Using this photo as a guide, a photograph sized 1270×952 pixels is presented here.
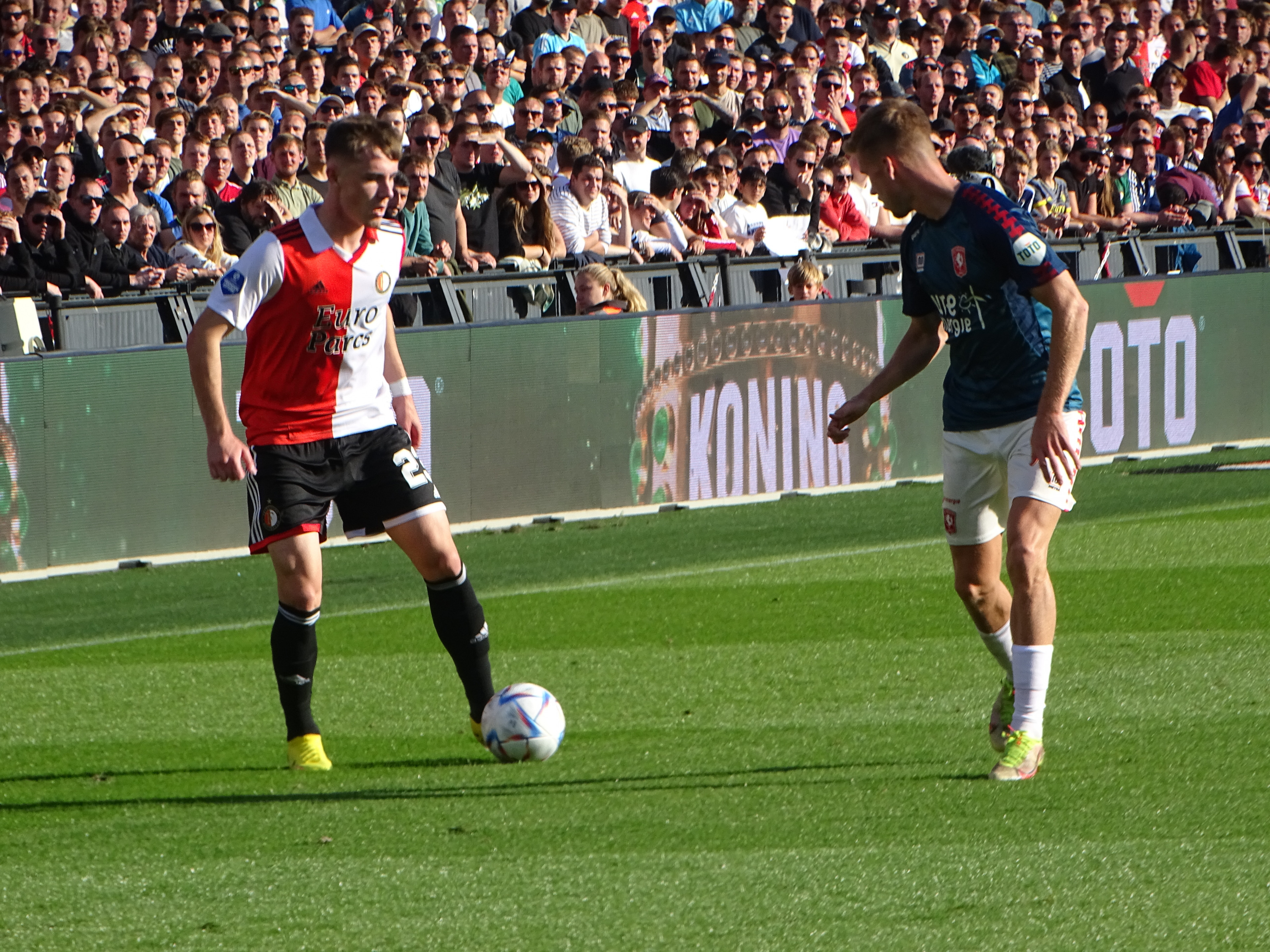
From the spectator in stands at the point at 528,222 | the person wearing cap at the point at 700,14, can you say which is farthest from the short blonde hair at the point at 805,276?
the person wearing cap at the point at 700,14

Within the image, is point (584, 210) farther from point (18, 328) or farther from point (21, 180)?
point (18, 328)

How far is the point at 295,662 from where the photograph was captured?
6.26 meters

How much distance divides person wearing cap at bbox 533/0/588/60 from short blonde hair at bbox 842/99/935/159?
43.7ft

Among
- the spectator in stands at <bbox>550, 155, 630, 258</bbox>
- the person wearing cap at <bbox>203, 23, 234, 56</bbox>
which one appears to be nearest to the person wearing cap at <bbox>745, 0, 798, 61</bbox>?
the person wearing cap at <bbox>203, 23, 234, 56</bbox>

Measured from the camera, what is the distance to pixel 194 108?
50.5 feet

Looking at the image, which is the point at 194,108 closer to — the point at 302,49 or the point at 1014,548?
the point at 302,49

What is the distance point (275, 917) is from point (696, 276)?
10243 millimetres

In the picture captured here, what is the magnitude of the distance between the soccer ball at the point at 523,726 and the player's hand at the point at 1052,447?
5.82 ft

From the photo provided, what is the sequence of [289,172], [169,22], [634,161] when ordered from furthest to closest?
[169,22] < [634,161] < [289,172]

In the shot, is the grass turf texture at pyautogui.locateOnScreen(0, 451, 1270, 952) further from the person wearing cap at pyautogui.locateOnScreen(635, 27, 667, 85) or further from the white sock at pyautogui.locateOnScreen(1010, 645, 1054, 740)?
the person wearing cap at pyautogui.locateOnScreen(635, 27, 667, 85)

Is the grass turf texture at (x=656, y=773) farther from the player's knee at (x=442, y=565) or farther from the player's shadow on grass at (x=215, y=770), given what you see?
the player's knee at (x=442, y=565)

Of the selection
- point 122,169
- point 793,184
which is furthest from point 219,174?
point 793,184

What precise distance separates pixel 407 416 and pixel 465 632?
851mm

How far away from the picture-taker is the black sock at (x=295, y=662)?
Answer: 20.5 ft
